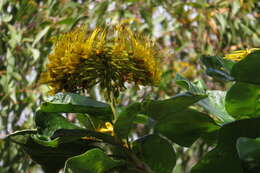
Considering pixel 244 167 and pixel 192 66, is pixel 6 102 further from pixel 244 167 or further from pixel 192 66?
pixel 244 167

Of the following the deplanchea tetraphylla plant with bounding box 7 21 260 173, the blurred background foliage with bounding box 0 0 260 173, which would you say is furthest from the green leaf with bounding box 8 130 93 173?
the blurred background foliage with bounding box 0 0 260 173

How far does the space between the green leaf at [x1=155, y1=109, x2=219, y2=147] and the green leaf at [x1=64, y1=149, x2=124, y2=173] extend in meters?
0.07

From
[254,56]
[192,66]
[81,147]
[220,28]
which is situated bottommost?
[192,66]

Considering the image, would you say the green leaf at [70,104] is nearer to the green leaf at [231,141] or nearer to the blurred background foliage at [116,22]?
the green leaf at [231,141]

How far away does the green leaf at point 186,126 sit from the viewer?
0.53m

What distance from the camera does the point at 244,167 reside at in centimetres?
45

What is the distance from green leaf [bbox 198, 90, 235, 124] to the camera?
0.55 m

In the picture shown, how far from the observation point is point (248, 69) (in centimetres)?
48

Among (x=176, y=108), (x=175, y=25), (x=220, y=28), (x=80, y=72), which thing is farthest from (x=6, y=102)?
(x=176, y=108)

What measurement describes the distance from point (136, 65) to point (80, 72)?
0.23 feet

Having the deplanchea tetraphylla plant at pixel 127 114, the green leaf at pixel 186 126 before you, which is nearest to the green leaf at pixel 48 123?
the deplanchea tetraphylla plant at pixel 127 114

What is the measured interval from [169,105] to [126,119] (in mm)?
63

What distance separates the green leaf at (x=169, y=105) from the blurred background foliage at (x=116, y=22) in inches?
68.9

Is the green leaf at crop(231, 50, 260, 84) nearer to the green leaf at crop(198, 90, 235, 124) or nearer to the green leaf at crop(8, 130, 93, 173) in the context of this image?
the green leaf at crop(198, 90, 235, 124)
